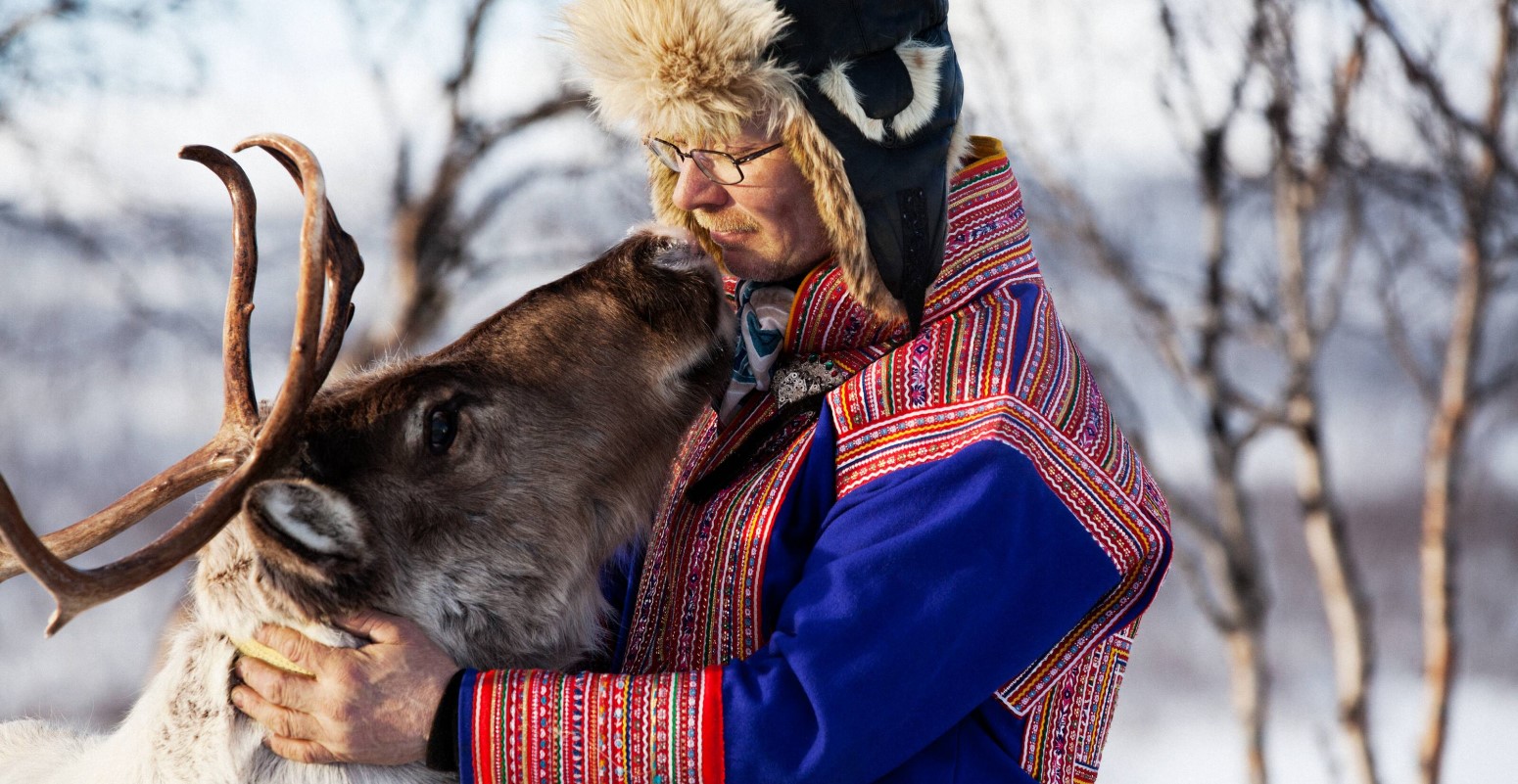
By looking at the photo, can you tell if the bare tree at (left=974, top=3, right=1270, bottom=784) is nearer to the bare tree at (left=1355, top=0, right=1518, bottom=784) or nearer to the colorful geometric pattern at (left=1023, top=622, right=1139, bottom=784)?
the bare tree at (left=1355, top=0, right=1518, bottom=784)

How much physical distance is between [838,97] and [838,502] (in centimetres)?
69

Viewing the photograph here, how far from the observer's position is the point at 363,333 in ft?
22.8

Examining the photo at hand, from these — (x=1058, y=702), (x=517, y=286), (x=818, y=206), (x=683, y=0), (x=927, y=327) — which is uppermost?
(x=683, y=0)

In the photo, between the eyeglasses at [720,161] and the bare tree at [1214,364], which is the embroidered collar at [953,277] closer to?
the eyeglasses at [720,161]

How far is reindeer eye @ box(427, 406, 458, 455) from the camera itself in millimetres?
2387

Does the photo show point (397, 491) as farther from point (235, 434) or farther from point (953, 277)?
point (953, 277)

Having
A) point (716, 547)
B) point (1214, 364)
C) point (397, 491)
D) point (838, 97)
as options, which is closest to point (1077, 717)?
point (716, 547)

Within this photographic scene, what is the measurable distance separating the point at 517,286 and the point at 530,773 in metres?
6.01

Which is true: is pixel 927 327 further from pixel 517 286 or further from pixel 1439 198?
pixel 517 286

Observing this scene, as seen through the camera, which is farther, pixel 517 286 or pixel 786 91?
pixel 517 286

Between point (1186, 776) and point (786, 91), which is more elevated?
point (786, 91)

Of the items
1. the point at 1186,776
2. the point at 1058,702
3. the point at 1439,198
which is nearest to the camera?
the point at 1058,702

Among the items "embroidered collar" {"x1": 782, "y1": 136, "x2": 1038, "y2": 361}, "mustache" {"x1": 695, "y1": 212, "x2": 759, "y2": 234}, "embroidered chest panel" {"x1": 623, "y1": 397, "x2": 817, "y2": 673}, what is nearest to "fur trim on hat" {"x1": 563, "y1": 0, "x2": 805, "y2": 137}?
"mustache" {"x1": 695, "y1": 212, "x2": 759, "y2": 234}

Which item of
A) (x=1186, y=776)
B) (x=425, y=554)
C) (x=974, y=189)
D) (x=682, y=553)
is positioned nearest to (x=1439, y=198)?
(x=1186, y=776)
